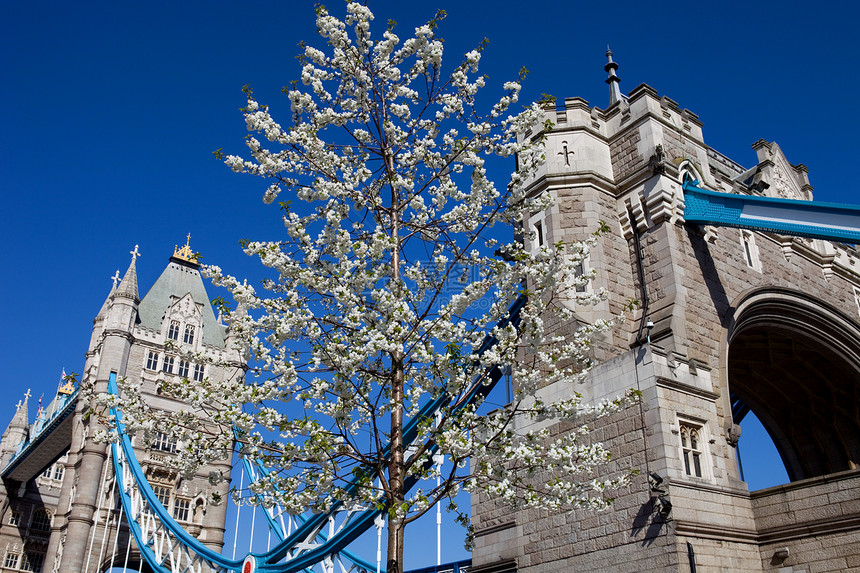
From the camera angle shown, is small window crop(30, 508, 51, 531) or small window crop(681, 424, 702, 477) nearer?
small window crop(681, 424, 702, 477)

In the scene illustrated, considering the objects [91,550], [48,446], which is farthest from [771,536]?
[48,446]

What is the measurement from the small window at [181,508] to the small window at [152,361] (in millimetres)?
6948

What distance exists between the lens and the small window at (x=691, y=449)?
11.8 meters

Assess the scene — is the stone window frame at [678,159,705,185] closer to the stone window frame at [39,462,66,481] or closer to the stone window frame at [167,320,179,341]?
the stone window frame at [167,320,179,341]

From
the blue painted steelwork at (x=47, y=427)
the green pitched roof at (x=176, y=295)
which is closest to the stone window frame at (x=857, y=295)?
the green pitched roof at (x=176, y=295)

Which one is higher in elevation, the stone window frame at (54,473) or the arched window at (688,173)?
the stone window frame at (54,473)

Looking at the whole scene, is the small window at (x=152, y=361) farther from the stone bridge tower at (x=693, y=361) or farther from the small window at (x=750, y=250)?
the small window at (x=750, y=250)

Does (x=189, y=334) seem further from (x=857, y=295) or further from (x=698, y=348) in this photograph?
(x=698, y=348)

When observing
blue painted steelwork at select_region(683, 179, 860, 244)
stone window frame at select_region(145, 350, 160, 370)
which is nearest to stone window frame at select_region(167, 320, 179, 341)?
stone window frame at select_region(145, 350, 160, 370)

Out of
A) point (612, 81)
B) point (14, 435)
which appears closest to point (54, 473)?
point (14, 435)

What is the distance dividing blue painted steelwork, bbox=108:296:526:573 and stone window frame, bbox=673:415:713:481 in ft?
10.9

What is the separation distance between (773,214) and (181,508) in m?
31.1

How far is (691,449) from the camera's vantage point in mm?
11969

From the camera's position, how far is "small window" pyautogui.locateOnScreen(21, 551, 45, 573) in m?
47.1
